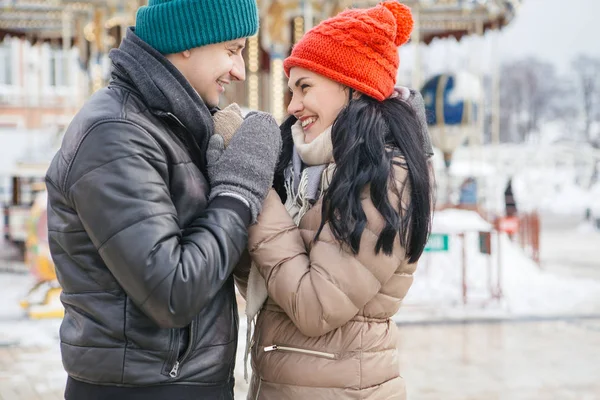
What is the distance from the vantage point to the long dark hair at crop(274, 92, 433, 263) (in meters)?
2.21

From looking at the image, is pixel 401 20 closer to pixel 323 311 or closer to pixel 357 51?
pixel 357 51

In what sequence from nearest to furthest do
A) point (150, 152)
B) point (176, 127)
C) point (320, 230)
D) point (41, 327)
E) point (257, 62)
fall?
point (150, 152) → point (176, 127) → point (320, 230) → point (41, 327) → point (257, 62)

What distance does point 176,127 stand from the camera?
6.90 ft

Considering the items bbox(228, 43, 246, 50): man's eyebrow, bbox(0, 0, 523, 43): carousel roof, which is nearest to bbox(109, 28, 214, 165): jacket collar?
bbox(228, 43, 246, 50): man's eyebrow

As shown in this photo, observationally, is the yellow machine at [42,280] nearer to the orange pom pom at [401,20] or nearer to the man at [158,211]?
the orange pom pom at [401,20]

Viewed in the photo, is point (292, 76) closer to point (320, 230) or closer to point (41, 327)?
point (320, 230)

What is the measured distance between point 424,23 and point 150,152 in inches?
598

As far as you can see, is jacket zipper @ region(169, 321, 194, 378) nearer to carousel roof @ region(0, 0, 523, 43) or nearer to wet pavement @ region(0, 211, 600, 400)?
wet pavement @ region(0, 211, 600, 400)

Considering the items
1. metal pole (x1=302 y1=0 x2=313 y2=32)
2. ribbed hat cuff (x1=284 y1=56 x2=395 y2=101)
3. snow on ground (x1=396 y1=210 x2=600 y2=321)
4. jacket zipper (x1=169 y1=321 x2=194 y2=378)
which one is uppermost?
metal pole (x1=302 y1=0 x2=313 y2=32)

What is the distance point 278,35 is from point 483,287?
4985mm

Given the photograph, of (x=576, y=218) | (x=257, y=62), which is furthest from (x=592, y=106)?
(x=257, y=62)

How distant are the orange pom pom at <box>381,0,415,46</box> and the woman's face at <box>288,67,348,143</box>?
282 mm

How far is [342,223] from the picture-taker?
7.21ft

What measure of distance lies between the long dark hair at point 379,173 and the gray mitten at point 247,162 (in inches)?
8.7
